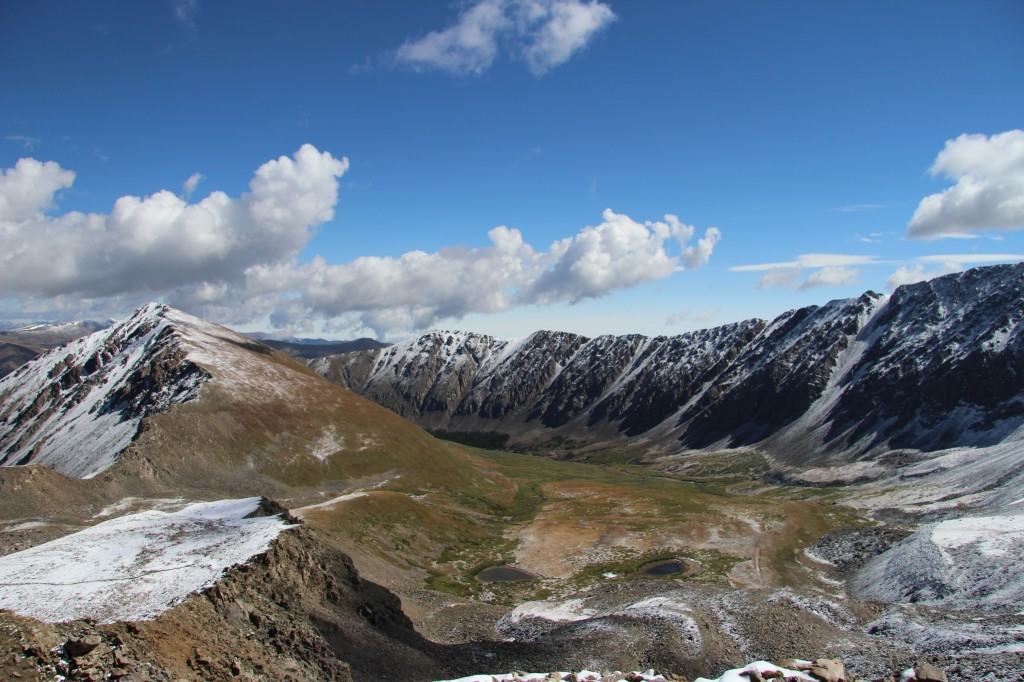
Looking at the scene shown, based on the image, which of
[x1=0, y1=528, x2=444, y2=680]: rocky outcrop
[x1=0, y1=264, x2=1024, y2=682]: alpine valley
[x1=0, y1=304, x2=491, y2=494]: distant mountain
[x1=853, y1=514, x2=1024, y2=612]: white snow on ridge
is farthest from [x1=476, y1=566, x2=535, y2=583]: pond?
[x1=0, y1=304, x2=491, y2=494]: distant mountain

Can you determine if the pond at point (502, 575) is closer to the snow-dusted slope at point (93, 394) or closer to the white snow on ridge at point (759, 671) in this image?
the white snow on ridge at point (759, 671)

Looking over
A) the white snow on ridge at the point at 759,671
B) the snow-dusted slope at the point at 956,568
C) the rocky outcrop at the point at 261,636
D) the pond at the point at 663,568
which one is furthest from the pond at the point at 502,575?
the white snow on ridge at the point at 759,671

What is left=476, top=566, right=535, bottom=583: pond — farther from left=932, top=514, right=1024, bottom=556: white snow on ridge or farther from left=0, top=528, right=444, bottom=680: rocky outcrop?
left=932, top=514, right=1024, bottom=556: white snow on ridge

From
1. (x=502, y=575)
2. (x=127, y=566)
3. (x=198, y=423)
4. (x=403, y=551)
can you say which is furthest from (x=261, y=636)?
(x=198, y=423)

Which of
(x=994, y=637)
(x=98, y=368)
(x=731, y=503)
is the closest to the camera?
(x=994, y=637)

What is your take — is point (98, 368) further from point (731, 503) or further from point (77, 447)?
point (731, 503)

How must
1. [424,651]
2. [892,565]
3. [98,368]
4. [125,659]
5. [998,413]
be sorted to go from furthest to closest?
1. [998,413]
2. [98,368]
3. [892,565]
4. [424,651]
5. [125,659]

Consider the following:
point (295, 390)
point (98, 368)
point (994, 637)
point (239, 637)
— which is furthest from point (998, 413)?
point (98, 368)
